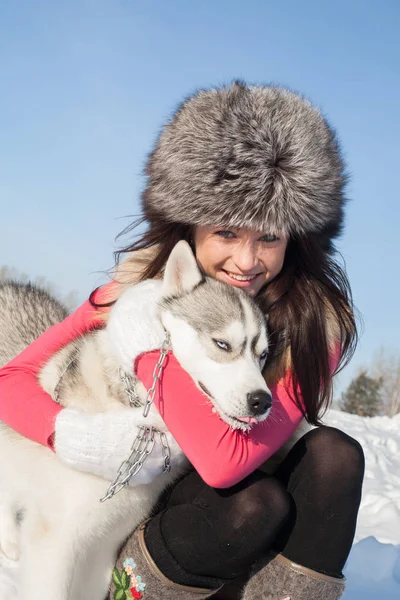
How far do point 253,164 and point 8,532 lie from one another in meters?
1.60

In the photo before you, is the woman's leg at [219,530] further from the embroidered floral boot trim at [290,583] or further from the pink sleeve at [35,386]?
the pink sleeve at [35,386]

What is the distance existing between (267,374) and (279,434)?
26 centimetres

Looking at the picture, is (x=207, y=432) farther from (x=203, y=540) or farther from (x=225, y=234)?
(x=225, y=234)

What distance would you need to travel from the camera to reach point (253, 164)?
7.14 ft

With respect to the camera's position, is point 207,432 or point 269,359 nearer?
point 207,432

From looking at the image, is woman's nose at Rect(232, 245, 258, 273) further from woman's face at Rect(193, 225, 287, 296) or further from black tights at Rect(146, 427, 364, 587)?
black tights at Rect(146, 427, 364, 587)

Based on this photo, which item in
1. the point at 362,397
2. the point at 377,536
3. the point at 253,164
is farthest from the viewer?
the point at 362,397

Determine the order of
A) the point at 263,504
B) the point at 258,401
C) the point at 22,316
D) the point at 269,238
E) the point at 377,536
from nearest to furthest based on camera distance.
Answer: the point at 258,401 → the point at 263,504 → the point at 269,238 → the point at 22,316 → the point at 377,536

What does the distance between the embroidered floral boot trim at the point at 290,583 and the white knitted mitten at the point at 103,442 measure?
47 cm

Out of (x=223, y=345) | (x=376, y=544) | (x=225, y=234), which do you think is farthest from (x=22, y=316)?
(x=376, y=544)

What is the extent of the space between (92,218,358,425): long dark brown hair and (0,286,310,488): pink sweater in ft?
0.27

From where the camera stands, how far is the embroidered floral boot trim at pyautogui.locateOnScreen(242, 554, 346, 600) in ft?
6.43

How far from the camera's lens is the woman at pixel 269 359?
195 centimetres

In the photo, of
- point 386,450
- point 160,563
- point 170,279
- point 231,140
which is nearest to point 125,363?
point 170,279
